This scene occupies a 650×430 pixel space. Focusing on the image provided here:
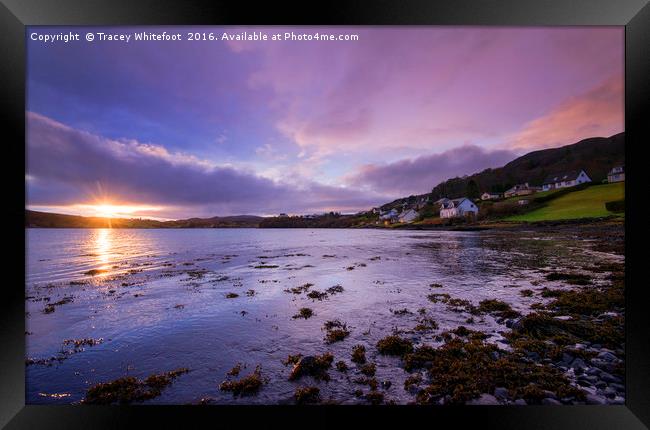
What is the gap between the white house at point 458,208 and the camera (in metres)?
63.3

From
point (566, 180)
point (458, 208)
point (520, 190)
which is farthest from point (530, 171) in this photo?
point (458, 208)

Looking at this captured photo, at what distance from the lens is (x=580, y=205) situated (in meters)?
38.0

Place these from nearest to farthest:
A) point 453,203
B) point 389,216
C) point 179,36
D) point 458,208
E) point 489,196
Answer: point 179,36
point 458,208
point 453,203
point 489,196
point 389,216

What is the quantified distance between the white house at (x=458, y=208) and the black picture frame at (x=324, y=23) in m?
61.8

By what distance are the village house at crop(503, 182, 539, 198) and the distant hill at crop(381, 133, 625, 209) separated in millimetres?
2204

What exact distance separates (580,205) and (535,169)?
37.5m

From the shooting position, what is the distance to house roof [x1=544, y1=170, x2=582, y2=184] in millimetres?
54219

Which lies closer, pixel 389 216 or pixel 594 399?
pixel 594 399

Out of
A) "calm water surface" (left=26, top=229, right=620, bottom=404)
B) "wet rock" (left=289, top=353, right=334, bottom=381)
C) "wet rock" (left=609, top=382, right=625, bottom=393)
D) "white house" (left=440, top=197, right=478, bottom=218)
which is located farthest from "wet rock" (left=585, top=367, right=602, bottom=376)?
"white house" (left=440, top=197, right=478, bottom=218)

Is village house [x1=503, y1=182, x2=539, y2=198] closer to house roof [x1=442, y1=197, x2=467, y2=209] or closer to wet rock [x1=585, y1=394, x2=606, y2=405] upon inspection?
house roof [x1=442, y1=197, x2=467, y2=209]

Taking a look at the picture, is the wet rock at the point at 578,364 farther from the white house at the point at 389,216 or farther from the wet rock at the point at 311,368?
the white house at the point at 389,216

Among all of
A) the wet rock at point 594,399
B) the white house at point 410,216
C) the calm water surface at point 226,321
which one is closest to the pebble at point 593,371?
the wet rock at point 594,399

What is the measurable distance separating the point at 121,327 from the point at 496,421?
11.1 metres

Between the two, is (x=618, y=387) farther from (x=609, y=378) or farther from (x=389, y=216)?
(x=389, y=216)
